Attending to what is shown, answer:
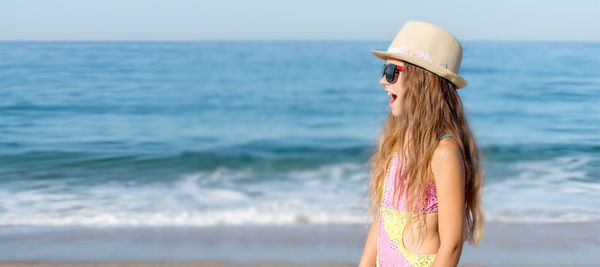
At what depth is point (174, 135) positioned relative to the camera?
51.7 feet

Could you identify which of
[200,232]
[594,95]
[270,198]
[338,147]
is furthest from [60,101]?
[594,95]

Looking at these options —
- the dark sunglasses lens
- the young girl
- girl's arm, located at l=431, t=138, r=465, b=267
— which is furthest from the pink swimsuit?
the dark sunglasses lens

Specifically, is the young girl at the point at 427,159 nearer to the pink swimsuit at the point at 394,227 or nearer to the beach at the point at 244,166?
the pink swimsuit at the point at 394,227

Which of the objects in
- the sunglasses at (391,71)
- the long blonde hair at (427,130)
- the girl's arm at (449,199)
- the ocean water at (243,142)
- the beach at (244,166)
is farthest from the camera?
the ocean water at (243,142)

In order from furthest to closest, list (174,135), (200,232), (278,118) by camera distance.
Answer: (278,118), (174,135), (200,232)

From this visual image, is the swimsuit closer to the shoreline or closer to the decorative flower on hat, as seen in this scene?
the decorative flower on hat

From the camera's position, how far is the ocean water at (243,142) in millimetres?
7688

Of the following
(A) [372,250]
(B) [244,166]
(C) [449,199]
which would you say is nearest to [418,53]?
(C) [449,199]

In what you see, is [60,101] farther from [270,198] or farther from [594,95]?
[594,95]

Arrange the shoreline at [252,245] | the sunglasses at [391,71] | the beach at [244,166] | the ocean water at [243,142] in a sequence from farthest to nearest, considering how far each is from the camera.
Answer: the ocean water at [243,142], the beach at [244,166], the shoreline at [252,245], the sunglasses at [391,71]

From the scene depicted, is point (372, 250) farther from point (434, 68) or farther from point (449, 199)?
point (434, 68)

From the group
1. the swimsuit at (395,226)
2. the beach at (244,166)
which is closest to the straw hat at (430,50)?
the swimsuit at (395,226)

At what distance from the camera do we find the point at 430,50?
2.03m

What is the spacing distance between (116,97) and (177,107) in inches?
92.2
